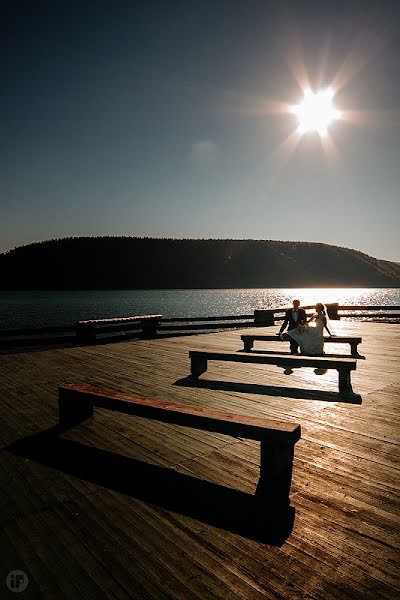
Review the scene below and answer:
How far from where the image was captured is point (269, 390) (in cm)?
705

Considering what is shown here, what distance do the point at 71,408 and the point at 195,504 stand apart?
8.87ft

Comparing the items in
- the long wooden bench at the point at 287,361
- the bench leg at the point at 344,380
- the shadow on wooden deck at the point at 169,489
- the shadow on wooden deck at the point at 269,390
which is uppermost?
the long wooden bench at the point at 287,361

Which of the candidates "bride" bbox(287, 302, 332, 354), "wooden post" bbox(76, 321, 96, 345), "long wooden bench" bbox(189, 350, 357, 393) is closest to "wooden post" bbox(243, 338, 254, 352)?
"bride" bbox(287, 302, 332, 354)

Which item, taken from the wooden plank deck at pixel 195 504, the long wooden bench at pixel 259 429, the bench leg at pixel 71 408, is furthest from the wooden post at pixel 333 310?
the long wooden bench at pixel 259 429

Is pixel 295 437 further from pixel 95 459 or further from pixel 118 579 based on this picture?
pixel 95 459

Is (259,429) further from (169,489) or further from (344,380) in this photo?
(344,380)

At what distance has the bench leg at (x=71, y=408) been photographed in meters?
5.38

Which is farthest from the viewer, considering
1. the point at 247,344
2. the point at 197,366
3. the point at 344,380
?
the point at 247,344

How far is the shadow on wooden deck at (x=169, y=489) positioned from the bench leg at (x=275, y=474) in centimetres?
8

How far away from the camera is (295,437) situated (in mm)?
3457

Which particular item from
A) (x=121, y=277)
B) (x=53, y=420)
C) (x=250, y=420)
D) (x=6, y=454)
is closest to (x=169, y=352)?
(x=53, y=420)

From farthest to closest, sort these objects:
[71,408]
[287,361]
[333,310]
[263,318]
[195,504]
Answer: [333,310] < [263,318] < [287,361] < [71,408] < [195,504]

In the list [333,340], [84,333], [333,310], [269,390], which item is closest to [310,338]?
[333,340]

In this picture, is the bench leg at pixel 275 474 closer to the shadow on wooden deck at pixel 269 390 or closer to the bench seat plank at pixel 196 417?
the bench seat plank at pixel 196 417
